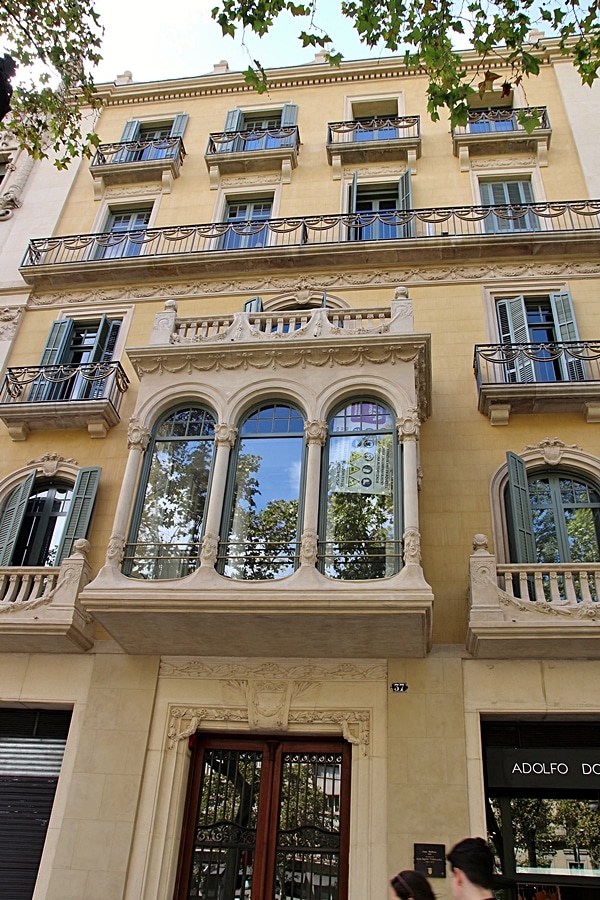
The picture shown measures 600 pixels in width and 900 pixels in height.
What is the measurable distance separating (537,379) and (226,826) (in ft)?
31.1

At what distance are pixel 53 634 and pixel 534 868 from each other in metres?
7.70

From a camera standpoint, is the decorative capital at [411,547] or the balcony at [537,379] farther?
the balcony at [537,379]

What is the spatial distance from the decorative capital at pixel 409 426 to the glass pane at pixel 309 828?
16.3 feet

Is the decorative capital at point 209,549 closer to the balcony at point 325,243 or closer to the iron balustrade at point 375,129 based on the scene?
the balcony at point 325,243

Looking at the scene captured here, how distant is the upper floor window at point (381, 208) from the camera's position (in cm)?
1655

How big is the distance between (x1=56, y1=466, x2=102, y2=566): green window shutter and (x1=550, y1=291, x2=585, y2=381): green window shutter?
359 inches

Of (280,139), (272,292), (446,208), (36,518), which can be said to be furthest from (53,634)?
(280,139)

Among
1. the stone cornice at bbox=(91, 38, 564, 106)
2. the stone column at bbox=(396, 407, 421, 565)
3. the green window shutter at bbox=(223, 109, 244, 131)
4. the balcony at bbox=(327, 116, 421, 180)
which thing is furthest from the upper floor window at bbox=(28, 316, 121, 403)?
the stone cornice at bbox=(91, 38, 564, 106)

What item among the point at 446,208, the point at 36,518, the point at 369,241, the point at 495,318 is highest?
the point at 446,208

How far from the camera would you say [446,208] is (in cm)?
1645

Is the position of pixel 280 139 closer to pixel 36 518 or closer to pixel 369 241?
pixel 369 241

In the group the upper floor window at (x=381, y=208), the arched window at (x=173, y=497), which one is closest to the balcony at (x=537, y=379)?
the upper floor window at (x=381, y=208)

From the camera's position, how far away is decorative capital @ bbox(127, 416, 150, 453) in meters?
11.9

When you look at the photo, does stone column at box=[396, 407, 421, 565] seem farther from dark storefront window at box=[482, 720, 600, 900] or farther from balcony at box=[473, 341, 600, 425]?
dark storefront window at box=[482, 720, 600, 900]
